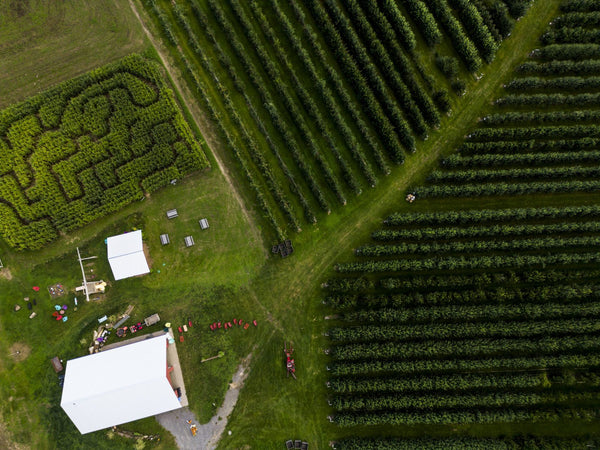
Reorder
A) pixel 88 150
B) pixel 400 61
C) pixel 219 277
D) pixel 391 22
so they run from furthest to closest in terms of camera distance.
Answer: pixel 391 22 → pixel 400 61 → pixel 88 150 → pixel 219 277

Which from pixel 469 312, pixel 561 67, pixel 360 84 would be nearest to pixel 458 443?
pixel 469 312

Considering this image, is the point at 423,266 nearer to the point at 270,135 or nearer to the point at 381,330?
the point at 381,330

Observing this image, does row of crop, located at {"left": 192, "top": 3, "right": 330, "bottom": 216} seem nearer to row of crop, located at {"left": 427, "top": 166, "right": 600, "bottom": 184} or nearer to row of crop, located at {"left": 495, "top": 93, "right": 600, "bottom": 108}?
row of crop, located at {"left": 427, "top": 166, "right": 600, "bottom": 184}

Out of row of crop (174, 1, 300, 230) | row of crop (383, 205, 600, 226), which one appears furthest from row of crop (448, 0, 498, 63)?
row of crop (174, 1, 300, 230)

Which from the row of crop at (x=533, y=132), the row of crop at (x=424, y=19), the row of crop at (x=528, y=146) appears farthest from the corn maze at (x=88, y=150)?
the row of crop at (x=533, y=132)

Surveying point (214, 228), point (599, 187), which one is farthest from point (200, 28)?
point (599, 187)

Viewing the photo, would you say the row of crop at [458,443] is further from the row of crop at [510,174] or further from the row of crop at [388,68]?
the row of crop at [388,68]

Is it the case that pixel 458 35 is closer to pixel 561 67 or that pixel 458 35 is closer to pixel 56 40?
pixel 561 67
